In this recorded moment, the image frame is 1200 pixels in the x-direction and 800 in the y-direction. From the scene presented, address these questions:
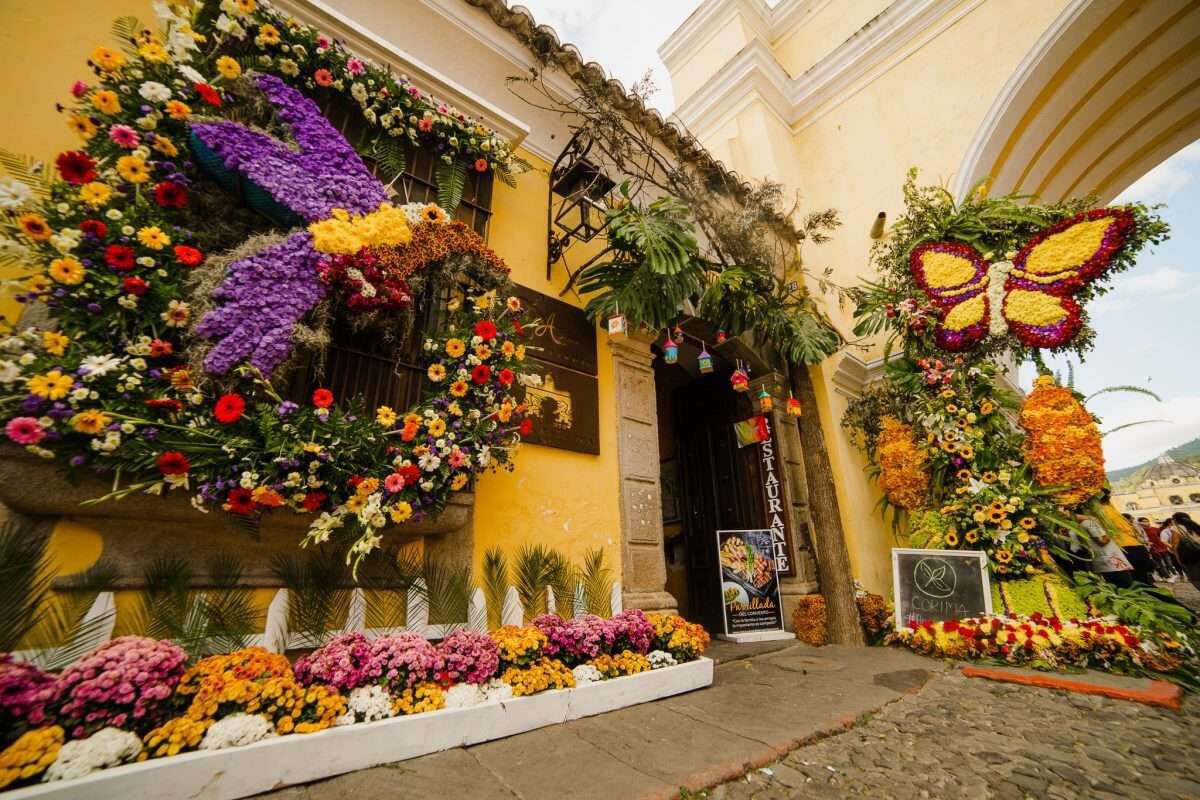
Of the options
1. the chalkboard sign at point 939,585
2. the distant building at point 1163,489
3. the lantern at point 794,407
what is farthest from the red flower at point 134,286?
the distant building at point 1163,489

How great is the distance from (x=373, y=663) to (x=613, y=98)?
5.05 meters

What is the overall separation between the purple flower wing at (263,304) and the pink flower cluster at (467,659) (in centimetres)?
154

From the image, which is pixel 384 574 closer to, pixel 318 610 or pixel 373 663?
pixel 318 610

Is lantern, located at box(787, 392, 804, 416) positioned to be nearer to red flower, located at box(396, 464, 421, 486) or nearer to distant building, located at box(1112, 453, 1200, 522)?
red flower, located at box(396, 464, 421, 486)

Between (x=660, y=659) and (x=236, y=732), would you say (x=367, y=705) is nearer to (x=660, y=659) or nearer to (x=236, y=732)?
(x=236, y=732)

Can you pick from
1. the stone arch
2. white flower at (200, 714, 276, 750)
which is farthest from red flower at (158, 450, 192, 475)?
the stone arch

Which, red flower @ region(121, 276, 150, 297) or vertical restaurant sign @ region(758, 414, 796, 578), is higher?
red flower @ region(121, 276, 150, 297)

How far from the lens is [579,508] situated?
3.49 metres

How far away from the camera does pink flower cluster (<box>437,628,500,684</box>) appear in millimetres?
2100

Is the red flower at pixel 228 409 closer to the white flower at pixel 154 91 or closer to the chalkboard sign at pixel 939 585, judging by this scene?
the white flower at pixel 154 91

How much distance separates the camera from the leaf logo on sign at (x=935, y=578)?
4.30 metres

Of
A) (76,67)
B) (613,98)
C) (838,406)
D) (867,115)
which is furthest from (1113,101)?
(76,67)

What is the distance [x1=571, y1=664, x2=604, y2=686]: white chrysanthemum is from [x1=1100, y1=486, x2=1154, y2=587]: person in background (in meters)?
5.14

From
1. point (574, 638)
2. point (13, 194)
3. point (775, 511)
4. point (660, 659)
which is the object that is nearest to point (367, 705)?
point (574, 638)
